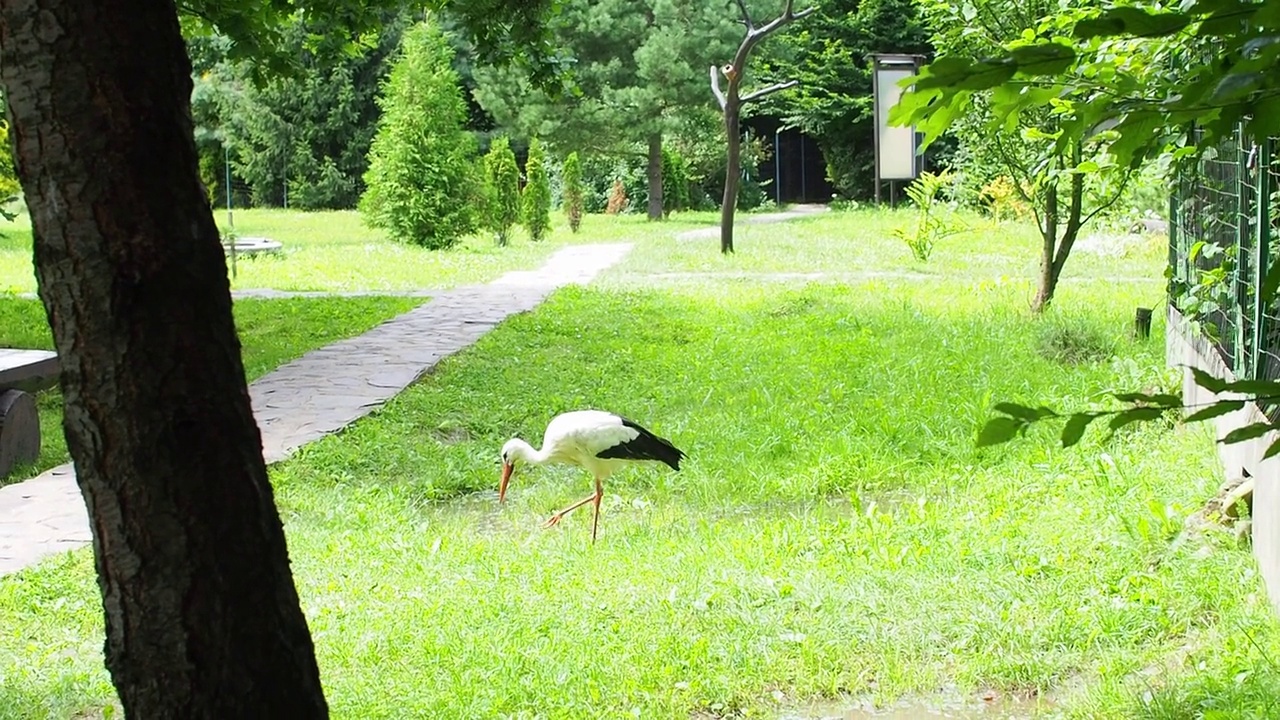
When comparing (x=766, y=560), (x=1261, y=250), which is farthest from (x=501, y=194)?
(x=1261, y=250)

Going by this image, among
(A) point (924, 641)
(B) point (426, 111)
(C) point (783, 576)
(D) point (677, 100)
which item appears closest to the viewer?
(A) point (924, 641)

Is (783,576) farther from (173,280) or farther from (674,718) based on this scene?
(173,280)

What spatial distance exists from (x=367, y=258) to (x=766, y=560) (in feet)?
54.3

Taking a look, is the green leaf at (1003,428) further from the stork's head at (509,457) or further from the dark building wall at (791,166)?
the dark building wall at (791,166)

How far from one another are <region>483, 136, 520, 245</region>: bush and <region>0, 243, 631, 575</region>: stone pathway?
21.9 feet

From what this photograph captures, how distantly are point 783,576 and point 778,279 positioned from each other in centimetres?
1217

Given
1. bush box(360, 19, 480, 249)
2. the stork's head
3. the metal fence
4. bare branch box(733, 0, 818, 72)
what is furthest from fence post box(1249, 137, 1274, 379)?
Result: bush box(360, 19, 480, 249)

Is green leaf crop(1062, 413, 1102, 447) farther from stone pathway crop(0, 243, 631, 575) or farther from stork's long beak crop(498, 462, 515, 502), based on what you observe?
stork's long beak crop(498, 462, 515, 502)

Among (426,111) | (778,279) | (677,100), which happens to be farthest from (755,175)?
(778,279)

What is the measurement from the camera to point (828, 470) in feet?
22.9

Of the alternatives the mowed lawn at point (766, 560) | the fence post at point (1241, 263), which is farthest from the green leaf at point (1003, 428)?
the fence post at point (1241, 263)

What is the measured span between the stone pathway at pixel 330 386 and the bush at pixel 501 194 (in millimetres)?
6674

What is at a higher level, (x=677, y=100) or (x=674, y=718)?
(x=677, y=100)

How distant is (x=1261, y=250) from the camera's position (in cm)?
470
